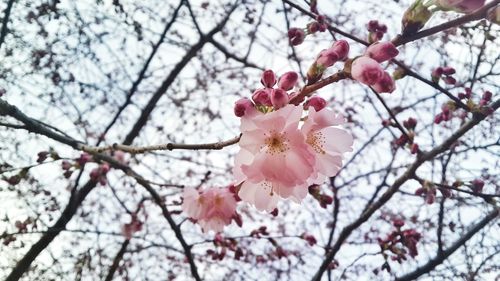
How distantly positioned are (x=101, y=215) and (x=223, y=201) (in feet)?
14.4

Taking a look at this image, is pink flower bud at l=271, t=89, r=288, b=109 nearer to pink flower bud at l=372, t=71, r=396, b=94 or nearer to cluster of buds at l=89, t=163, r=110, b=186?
pink flower bud at l=372, t=71, r=396, b=94

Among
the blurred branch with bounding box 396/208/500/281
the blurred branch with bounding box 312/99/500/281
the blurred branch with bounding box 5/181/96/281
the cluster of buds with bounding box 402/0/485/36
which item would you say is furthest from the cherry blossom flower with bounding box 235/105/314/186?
the blurred branch with bounding box 5/181/96/281

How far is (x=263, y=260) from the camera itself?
19.5 feet

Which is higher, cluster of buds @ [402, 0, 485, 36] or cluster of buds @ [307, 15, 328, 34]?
cluster of buds @ [307, 15, 328, 34]

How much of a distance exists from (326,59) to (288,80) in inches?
5.0

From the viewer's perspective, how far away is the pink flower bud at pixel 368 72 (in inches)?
39.2

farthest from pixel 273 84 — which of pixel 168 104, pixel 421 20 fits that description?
pixel 168 104

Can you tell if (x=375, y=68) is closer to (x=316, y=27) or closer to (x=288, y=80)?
(x=288, y=80)

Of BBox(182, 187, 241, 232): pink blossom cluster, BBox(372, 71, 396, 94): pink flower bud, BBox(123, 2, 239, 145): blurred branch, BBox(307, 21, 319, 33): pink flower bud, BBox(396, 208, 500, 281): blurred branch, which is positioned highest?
BBox(123, 2, 239, 145): blurred branch

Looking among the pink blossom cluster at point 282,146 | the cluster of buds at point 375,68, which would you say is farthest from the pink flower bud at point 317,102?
the cluster of buds at point 375,68

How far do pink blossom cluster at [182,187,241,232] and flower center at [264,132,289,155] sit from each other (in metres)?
1.21

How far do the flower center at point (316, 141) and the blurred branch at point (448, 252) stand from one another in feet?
9.90

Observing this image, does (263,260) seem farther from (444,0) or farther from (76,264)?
(444,0)

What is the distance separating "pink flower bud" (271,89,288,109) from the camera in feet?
3.70
